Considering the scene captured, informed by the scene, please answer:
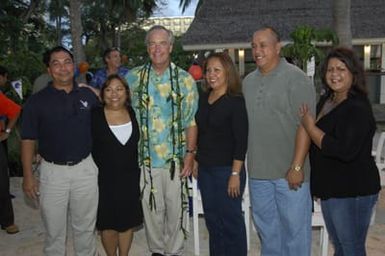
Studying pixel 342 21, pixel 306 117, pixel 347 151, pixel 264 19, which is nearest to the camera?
pixel 347 151

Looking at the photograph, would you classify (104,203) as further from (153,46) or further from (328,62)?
(328,62)

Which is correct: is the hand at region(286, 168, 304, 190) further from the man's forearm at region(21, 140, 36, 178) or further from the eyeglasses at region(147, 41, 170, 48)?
the man's forearm at region(21, 140, 36, 178)

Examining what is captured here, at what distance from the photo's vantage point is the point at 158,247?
3.76m

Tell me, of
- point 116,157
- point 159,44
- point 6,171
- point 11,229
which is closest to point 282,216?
point 116,157

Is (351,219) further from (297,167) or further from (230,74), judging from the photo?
(230,74)

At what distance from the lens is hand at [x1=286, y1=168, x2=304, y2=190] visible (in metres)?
3.07

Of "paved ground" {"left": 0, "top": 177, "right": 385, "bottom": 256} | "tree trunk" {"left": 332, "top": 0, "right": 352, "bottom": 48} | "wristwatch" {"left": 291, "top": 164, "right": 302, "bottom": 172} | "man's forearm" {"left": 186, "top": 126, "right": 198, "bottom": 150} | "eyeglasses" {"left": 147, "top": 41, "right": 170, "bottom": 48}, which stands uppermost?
"tree trunk" {"left": 332, "top": 0, "right": 352, "bottom": 48}

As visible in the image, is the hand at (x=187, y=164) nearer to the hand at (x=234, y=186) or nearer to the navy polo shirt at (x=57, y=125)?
the hand at (x=234, y=186)

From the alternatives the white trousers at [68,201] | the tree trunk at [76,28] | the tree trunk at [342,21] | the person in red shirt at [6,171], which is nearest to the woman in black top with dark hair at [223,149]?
A: the white trousers at [68,201]

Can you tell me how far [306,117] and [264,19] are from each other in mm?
13855

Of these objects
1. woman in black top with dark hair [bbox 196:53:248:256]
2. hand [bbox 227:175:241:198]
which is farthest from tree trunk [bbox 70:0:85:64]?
hand [bbox 227:175:241:198]

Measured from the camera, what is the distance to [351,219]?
2.81 metres

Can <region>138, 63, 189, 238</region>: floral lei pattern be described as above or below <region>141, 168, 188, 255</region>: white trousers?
above

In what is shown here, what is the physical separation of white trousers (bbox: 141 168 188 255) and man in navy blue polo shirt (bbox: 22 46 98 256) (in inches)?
18.0
